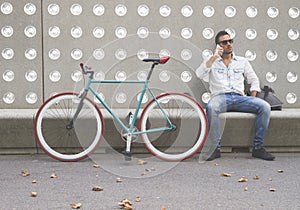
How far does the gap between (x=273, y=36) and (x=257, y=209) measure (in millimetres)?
3336

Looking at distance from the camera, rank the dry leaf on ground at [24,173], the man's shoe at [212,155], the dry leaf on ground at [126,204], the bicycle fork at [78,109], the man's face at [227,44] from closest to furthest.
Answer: the dry leaf on ground at [126,204]
the dry leaf on ground at [24,173]
the bicycle fork at [78,109]
the man's shoe at [212,155]
the man's face at [227,44]

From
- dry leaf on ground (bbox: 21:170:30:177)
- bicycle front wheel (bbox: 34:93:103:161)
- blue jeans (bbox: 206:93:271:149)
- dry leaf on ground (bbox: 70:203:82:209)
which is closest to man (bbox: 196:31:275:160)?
blue jeans (bbox: 206:93:271:149)

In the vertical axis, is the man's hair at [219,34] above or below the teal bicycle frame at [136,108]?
above

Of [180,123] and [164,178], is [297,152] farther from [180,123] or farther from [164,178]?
[164,178]

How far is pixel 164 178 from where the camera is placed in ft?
16.0

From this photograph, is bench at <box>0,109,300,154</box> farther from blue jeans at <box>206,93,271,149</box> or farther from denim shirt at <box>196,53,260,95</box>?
denim shirt at <box>196,53,260,95</box>

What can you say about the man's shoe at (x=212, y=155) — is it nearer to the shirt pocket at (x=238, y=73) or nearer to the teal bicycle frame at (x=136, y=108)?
the teal bicycle frame at (x=136, y=108)

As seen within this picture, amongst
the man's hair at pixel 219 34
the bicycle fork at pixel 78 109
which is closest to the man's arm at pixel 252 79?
the man's hair at pixel 219 34

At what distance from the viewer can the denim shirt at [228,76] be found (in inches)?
237

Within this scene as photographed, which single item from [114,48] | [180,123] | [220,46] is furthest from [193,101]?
[114,48]

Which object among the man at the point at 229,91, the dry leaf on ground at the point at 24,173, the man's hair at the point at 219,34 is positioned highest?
the man's hair at the point at 219,34

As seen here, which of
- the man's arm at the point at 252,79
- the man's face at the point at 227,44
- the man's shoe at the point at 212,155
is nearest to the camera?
the man's shoe at the point at 212,155

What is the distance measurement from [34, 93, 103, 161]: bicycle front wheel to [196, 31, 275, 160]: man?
1.22m

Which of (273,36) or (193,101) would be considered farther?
(273,36)
